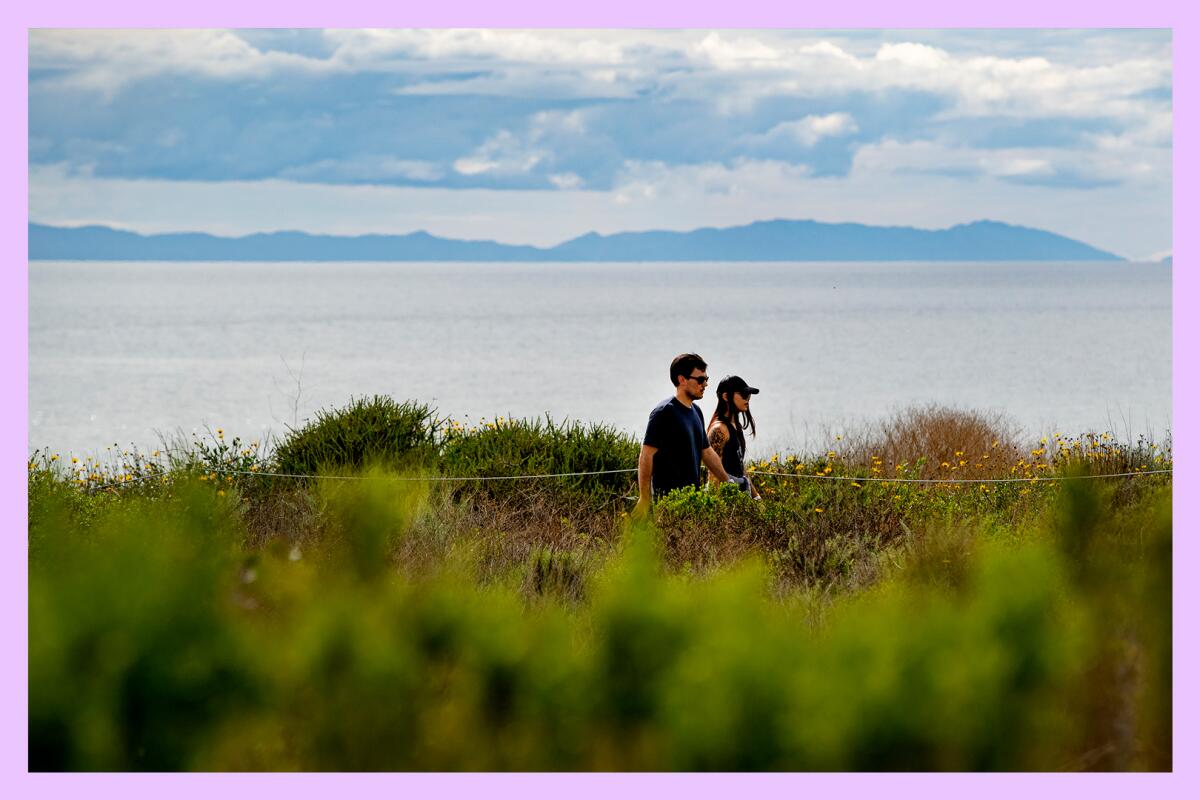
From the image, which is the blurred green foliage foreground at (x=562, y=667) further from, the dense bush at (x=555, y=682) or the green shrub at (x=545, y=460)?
the green shrub at (x=545, y=460)

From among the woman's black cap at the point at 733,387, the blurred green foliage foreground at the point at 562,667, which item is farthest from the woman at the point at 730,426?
the blurred green foliage foreground at the point at 562,667

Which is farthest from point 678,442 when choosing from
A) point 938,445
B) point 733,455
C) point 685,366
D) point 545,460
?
point 938,445

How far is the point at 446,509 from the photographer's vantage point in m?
9.17

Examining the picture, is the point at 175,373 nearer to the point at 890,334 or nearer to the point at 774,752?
the point at 890,334

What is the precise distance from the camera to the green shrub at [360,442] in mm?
11328

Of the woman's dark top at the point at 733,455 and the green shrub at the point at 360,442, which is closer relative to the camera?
the woman's dark top at the point at 733,455

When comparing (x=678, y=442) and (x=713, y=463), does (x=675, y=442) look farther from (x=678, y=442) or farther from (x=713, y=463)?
(x=713, y=463)

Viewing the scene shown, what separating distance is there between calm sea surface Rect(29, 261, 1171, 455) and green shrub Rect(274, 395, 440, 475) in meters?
0.30

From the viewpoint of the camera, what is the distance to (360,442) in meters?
11.5

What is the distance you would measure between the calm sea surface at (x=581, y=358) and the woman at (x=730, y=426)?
2.91 metres

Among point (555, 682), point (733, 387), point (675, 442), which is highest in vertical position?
Result: point (733, 387)

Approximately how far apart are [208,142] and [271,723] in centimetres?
408

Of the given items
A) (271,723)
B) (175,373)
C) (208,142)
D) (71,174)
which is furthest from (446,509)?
(175,373)

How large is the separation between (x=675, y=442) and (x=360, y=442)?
12.3 feet
